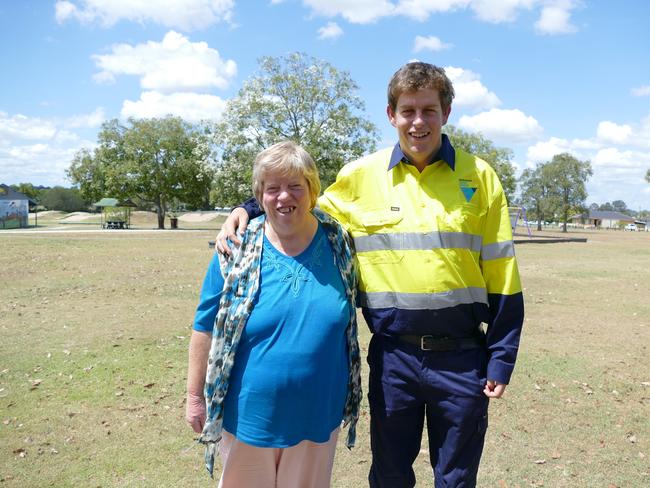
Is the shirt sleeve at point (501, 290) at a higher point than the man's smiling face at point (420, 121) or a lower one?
lower

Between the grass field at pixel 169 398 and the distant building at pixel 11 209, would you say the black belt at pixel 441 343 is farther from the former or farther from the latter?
the distant building at pixel 11 209

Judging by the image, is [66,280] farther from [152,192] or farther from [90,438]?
[152,192]

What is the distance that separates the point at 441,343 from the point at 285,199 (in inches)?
40.1

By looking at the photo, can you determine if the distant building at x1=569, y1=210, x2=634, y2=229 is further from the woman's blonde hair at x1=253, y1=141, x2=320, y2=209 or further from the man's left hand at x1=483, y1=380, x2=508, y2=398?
→ the woman's blonde hair at x1=253, y1=141, x2=320, y2=209

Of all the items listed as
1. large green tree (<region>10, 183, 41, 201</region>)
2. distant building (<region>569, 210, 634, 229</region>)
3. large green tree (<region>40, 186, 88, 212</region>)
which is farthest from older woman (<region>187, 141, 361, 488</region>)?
distant building (<region>569, 210, 634, 229</region>)

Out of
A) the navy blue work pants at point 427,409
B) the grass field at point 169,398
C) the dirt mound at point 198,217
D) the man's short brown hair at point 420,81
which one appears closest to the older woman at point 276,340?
the navy blue work pants at point 427,409

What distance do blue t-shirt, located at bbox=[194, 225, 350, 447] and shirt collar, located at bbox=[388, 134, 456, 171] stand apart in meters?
0.63

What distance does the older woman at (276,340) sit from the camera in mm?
2311

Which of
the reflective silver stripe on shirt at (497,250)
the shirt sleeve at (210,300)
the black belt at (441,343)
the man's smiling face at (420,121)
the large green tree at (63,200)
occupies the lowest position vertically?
the black belt at (441,343)

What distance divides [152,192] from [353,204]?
50085 millimetres

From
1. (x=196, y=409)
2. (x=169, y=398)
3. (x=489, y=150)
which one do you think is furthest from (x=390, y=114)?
(x=489, y=150)

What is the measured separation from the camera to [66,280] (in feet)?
40.8

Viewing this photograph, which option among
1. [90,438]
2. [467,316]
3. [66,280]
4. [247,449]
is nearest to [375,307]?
[467,316]

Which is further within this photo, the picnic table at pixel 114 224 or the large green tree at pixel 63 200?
the large green tree at pixel 63 200
